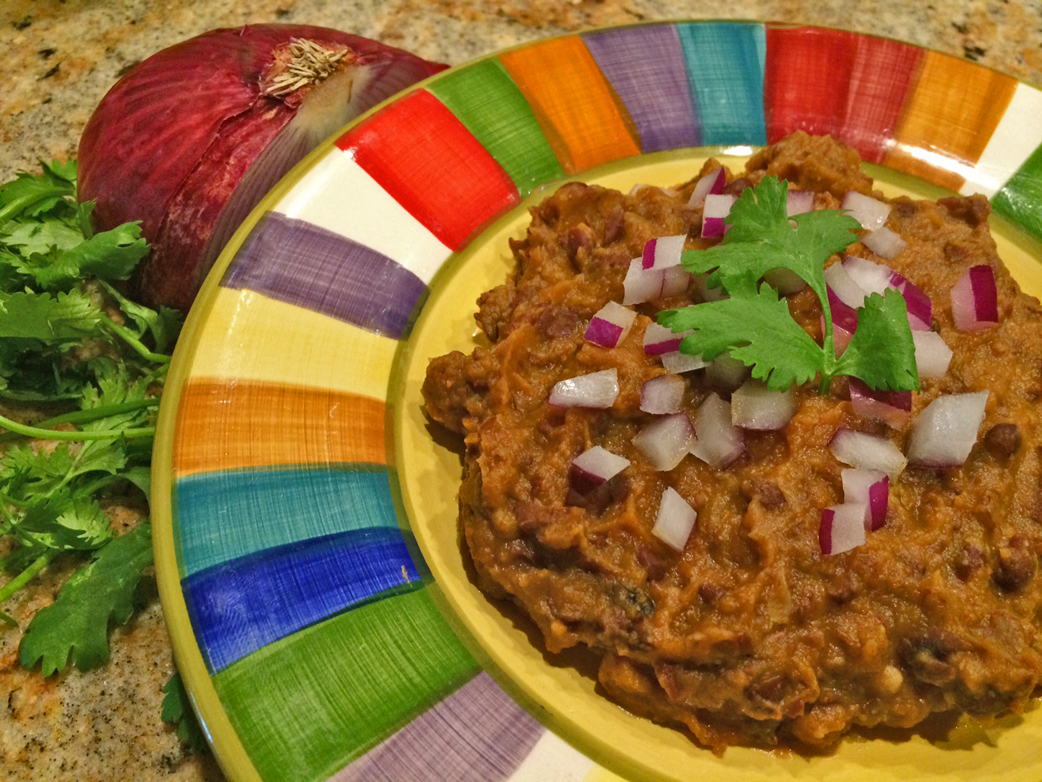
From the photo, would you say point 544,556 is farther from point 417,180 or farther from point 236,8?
point 236,8

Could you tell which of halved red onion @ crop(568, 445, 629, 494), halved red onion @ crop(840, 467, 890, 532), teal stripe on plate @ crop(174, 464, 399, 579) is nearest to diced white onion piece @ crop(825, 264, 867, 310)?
halved red onion @ crop(840, 467, 890, 532)

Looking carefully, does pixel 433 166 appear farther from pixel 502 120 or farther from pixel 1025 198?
pixel 1025 198

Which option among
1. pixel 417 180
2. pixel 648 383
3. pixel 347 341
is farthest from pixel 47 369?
pixel 648 383

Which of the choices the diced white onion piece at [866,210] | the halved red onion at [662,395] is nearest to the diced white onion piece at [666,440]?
the halved red onion at [662,395]

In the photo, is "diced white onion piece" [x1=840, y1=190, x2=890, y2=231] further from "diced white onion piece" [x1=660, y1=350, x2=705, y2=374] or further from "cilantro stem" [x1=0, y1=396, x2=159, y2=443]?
"cilantro stem" [x1=0, y1=396, x2=159, y2=443]

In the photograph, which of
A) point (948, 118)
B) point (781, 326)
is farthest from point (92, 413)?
point (948, 118)
